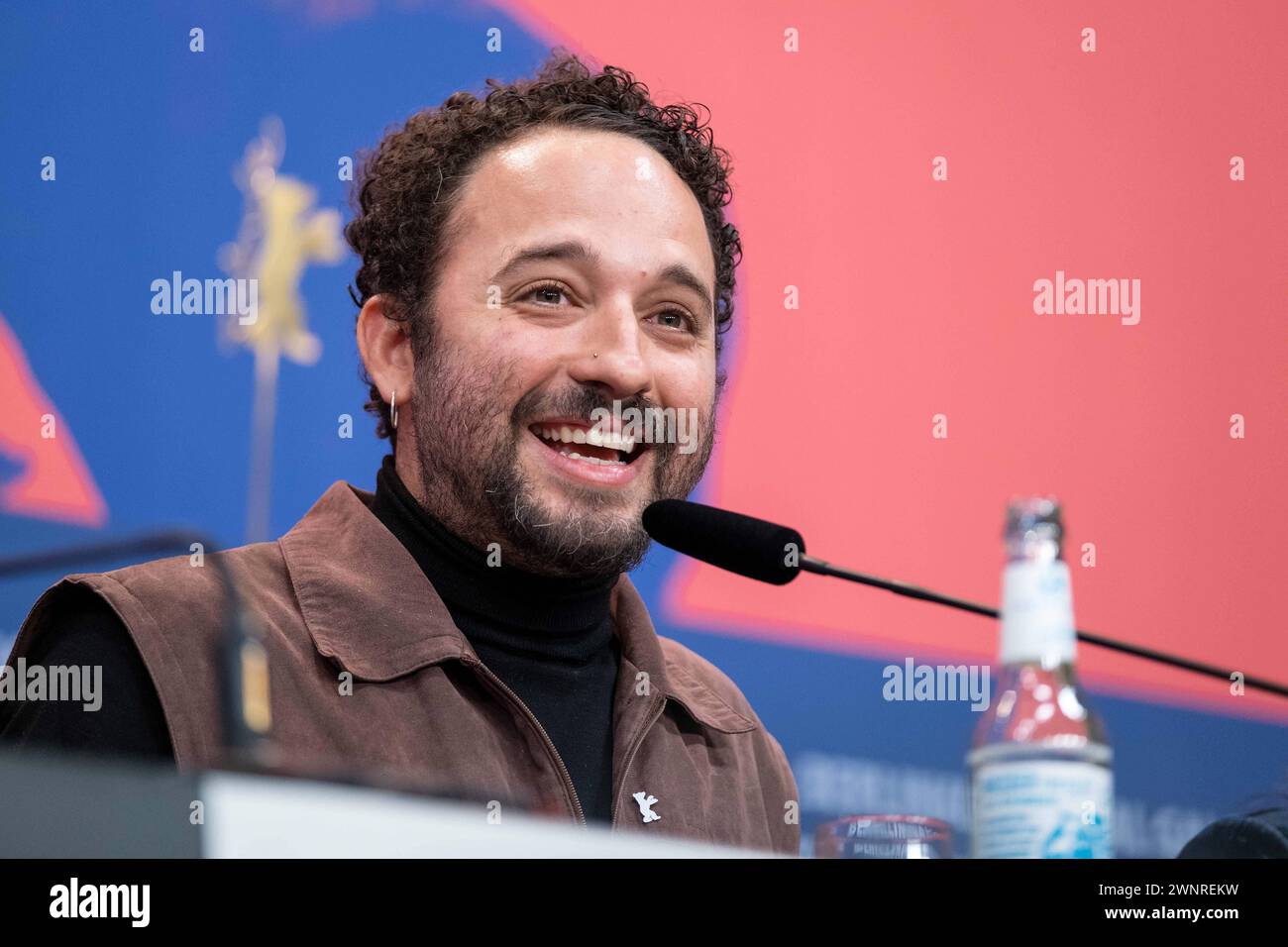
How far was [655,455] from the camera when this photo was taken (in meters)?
1.63

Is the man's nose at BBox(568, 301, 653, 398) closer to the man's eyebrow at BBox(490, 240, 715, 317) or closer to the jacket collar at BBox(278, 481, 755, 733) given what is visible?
the man's eyebrow at BBox(490, 240, 715, 317)

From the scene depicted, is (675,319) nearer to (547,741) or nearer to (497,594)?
(497,594)

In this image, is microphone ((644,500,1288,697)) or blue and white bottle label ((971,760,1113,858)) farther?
microphone ((644,500,1288,697))

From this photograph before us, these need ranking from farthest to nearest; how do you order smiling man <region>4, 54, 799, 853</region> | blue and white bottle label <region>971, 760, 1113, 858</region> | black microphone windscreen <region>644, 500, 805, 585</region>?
smiling man <region>4, 54, 799, 853</region> < black microphone windscreen <region>644, 500, 805, 585</region> < blue and white bottle label <region>971, 760, 1113, 858</region>

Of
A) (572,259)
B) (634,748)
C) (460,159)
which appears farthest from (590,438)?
(460,159)

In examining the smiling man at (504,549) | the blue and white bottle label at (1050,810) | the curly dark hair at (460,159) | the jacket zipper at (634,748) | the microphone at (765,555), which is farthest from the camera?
the curly dark hair at (460,159)

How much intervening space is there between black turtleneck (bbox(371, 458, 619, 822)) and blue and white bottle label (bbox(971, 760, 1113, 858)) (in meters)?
0.84

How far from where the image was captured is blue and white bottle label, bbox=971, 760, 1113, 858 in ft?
2.35

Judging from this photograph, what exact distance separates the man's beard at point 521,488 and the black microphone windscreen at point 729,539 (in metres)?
0.32

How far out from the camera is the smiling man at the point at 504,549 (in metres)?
1.39

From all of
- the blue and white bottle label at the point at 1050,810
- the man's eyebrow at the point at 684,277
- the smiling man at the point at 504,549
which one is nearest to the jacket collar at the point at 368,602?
the smiling man at the point at 504,549

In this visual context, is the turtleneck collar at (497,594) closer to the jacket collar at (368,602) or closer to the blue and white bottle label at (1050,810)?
the jacket collar at (368,602)

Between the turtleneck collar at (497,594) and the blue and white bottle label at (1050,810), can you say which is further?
the turtleneck collar at (497,594)

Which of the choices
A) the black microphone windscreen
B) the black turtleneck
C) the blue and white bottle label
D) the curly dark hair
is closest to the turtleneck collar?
the black turtleneck
